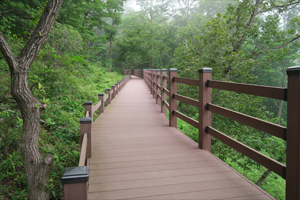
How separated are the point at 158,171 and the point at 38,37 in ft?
7.80

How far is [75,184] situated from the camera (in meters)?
1.73

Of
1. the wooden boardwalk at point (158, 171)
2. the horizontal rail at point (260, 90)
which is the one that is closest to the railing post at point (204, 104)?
the wooden boardwalk at point (158, 171)

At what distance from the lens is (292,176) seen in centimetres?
216

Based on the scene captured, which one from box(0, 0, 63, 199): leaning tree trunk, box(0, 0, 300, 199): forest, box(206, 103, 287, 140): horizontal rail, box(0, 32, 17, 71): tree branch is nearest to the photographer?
box(206, 103, 287, 140): horizontal rail

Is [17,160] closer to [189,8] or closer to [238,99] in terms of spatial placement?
[238,99]

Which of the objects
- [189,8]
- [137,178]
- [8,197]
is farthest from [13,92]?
[189,8]

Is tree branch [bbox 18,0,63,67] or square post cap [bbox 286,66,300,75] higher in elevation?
tree branch [bbox 18,0,63,67]

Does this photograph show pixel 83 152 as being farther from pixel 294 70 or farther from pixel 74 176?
pixel 294 70

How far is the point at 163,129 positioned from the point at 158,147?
1.37 m

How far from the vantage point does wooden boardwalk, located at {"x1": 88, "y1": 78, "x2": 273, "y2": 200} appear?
2582mm

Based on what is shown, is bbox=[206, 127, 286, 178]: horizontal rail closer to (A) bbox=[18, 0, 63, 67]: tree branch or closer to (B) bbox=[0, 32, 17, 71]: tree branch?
(A) bbox=[18, 0, 63, 67]: tree branch

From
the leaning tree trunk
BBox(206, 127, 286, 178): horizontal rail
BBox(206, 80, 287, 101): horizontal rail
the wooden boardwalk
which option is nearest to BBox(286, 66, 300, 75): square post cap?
BBox(206, 80, 287, 101): horizontal rail

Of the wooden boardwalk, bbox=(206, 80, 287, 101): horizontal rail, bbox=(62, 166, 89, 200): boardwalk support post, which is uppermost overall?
bbox=(206, 80, 287, 101): horizontal rail

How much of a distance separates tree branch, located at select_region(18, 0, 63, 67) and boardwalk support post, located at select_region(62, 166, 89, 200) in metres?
1.89
